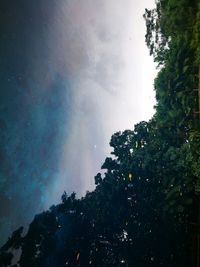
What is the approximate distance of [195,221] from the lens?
56.2ft

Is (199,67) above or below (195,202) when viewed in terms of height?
above

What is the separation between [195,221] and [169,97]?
8.27m

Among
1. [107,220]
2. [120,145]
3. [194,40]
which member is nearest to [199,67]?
[194,40]

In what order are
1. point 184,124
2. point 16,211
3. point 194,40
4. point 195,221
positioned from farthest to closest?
point 16,211 → point 184,124 → point 194,40 → point 195,221

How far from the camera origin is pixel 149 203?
1892 centimetres

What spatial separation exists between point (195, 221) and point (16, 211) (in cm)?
6041

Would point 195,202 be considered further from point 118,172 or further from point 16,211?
point 16,211

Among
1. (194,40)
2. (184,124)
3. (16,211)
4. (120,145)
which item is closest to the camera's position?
(194,40)

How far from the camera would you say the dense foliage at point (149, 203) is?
1800 cm

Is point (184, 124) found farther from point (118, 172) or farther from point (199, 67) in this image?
point (118, 172)

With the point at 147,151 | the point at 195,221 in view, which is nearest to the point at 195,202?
the point at 195,221

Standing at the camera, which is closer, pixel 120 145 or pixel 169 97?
pixel 169 97

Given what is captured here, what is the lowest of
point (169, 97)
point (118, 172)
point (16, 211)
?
point (118, 172)

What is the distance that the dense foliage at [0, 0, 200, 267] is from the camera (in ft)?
59.1
